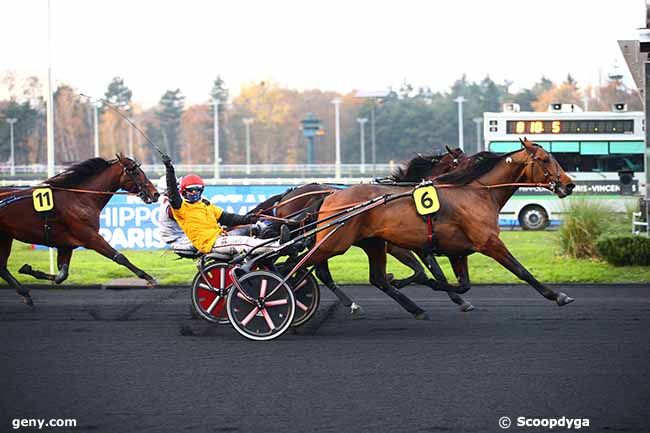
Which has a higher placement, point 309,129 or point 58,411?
point 309,129

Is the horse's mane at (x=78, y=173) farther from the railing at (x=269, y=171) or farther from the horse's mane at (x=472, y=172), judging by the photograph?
the railing at (x=269, y=171)

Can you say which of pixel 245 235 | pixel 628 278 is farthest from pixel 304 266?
pixel 628 278

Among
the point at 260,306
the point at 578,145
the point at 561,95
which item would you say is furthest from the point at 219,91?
the point at 260,306

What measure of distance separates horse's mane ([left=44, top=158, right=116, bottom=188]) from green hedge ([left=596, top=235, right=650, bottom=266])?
7556mm

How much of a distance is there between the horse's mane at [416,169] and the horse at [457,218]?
132cm

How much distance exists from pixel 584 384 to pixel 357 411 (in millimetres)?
1664

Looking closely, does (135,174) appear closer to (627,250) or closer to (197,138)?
(627,250)

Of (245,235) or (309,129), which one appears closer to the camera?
(245,235)

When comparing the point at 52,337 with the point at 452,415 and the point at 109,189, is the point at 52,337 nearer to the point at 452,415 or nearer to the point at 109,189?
the point at 109,189

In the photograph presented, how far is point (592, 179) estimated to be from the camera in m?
28.2

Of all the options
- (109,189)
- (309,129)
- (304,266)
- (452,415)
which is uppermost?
(309,129)

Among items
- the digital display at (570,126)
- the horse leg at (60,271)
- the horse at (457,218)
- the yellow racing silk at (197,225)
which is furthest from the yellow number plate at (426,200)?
the digital display at (570,126)

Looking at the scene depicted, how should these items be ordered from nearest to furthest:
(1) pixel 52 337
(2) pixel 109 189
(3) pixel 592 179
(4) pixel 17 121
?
(1) pixel 52 337, (2) pixel 109 189, (3) pixel 592 179, (4) pixel 17 121

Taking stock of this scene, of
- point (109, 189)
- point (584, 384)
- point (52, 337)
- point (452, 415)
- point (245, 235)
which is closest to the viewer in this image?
point (452, 415)
